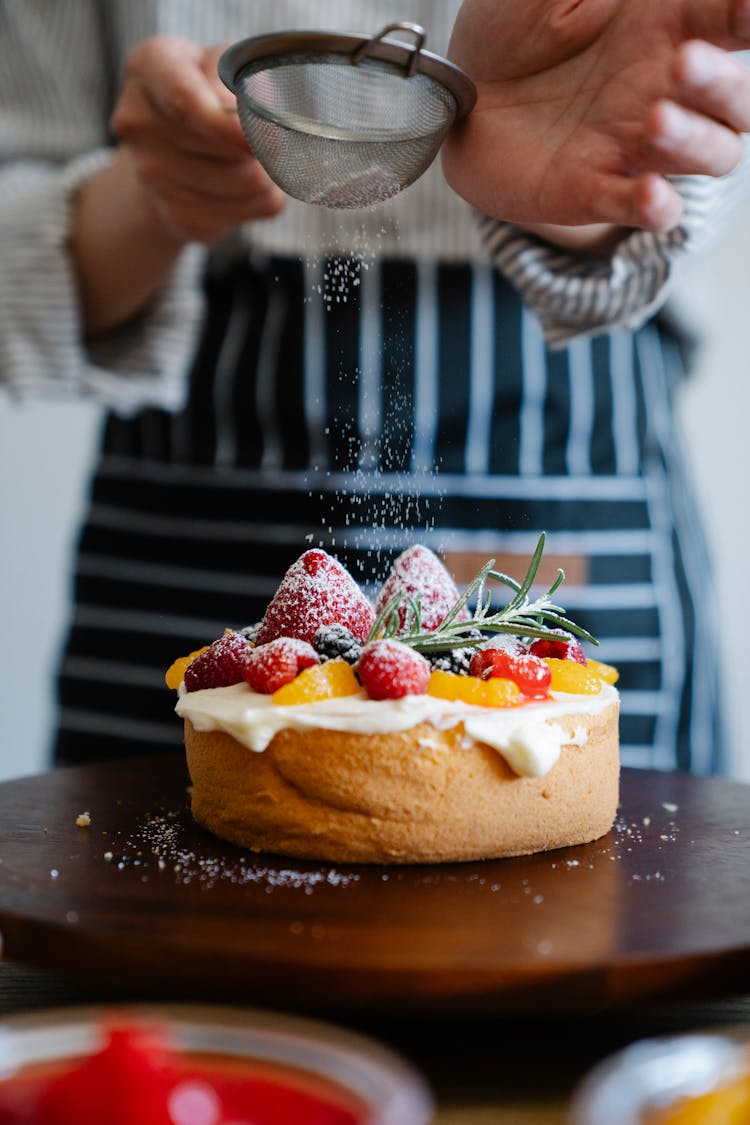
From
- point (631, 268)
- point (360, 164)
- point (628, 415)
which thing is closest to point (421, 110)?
point (360, 164)

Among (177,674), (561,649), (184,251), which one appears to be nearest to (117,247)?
(184,251)

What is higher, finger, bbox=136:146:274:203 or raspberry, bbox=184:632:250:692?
finger, bbox=136:146:274:203

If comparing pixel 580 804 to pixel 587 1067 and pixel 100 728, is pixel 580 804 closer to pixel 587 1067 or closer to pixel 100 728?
pixel 587 1067

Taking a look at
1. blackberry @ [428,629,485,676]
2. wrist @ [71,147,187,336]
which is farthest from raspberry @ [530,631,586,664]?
wrist @ [71,147,187,336]

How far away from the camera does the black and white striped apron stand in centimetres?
205

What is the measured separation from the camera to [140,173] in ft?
5.82

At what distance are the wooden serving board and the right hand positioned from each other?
829 millimetres

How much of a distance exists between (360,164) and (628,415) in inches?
34.8

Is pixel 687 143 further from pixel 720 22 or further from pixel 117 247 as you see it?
pixel 117 247

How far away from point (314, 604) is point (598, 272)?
2.40 ft

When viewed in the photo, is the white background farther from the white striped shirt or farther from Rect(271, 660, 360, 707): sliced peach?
Rect(271, 660, 360, 707): sliced peach

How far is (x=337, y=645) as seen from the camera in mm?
1343

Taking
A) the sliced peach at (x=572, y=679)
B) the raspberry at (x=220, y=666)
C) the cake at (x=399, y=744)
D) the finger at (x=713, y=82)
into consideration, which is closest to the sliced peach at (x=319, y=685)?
the cake at (x=399, y=744)

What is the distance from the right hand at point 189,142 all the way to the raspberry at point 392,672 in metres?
0.70
